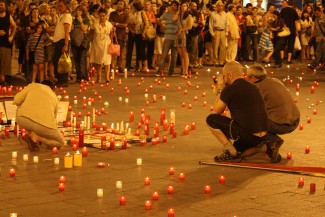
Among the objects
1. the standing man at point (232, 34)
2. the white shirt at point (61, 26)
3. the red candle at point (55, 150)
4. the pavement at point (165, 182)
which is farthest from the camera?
the standing man at point (232, 34)

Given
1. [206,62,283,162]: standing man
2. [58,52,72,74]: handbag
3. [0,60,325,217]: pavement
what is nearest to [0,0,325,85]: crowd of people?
[58,52,72,74]: handbag

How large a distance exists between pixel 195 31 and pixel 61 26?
21.3ft

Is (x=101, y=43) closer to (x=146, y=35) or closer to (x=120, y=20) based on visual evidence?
(x=120, y=20)

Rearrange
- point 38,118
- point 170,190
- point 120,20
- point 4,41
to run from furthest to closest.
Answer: point 120,20 < point 4,41 < point 38,118 < point 170,190

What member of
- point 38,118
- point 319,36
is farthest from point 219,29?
point 38,118

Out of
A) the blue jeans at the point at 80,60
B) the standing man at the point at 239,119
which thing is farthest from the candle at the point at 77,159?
the blue jeans at the point at 80,60

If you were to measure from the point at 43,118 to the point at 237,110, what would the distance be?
272cm

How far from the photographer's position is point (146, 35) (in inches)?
945

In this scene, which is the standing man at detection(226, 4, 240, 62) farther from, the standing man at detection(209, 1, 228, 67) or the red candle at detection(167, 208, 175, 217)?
the red candle at detection(167, 208, 175, 217)

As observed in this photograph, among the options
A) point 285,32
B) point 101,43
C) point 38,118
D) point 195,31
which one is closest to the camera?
point 38,118

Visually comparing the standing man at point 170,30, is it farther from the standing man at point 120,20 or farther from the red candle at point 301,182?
the red candle at point 301,182

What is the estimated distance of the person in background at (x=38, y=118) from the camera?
11727mm

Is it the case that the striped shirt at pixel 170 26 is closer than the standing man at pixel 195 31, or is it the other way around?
the striped shirt at pixel 170 26

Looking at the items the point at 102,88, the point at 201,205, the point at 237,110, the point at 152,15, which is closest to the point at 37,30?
the point at 102,88
